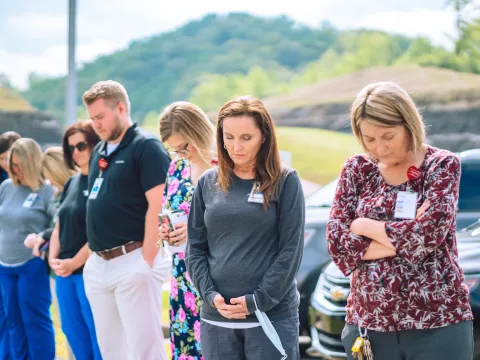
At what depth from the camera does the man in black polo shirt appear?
4840mm

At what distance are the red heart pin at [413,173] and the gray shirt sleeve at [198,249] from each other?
1.00 metres

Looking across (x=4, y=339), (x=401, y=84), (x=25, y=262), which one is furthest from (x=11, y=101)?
(x=25, y=262)

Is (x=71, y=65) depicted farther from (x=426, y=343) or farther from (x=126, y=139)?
(x=426, y=343)

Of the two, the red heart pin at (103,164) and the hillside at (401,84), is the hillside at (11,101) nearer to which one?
the hillside at (401,84)

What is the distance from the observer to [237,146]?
130 inches

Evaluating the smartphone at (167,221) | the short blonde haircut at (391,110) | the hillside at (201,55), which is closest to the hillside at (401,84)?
the hillside at (201,55)

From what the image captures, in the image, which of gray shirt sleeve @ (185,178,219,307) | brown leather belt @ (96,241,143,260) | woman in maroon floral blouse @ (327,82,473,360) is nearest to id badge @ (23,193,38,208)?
brown leather belt @ (96,241,143,260)

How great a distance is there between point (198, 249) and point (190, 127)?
1.13m

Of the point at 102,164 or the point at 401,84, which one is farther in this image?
the point at 401,84

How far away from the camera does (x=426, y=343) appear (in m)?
2.91

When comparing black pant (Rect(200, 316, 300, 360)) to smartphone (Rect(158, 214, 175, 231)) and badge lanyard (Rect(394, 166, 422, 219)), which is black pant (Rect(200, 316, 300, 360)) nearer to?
badge lanyard (Rect(394, 166, 422, 219))

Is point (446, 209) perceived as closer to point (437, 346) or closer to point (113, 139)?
point (437, 346)

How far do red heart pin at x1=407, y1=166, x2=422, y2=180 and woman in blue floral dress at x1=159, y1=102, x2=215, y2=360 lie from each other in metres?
1.58

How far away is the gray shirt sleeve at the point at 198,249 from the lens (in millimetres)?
3324
